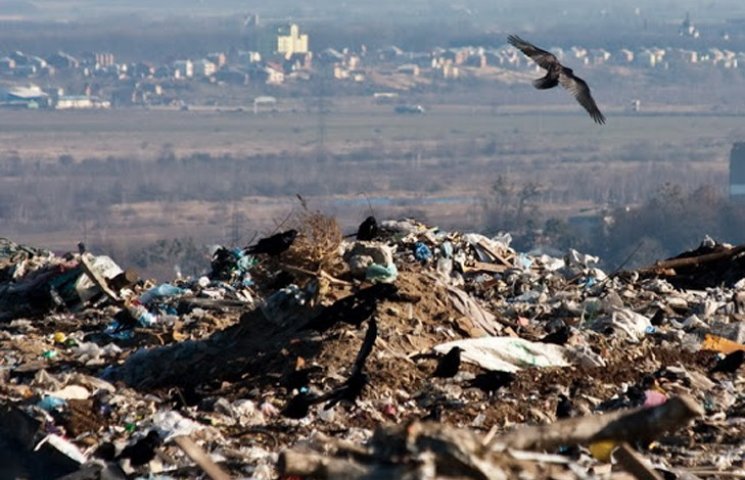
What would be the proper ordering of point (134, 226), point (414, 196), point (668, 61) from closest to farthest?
point (134, 226)
point (414, 196)
point (668, 61)

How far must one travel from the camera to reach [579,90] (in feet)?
39.1

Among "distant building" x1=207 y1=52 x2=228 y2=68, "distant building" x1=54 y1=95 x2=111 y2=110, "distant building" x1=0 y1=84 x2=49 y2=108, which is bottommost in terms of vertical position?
"distant building" x1=54 y1=95 x2=111 y2=110

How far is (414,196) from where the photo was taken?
8275cm

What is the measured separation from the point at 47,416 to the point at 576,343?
2.67 metres

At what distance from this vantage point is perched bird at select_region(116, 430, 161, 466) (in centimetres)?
674

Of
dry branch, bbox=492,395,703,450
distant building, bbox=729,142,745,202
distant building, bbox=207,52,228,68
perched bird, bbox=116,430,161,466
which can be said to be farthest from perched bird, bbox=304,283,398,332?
distant building, bbox=207,52,228,68

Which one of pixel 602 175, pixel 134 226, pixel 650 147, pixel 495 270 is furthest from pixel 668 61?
pixel 495 270

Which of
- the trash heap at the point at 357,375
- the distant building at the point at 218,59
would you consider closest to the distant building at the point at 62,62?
the distant building at the point at 218,59

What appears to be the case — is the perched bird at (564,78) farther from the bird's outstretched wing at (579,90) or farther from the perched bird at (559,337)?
the perched bird at (559,337)

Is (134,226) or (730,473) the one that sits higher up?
(730,473)

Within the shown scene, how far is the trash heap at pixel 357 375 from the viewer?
5559 millimetres

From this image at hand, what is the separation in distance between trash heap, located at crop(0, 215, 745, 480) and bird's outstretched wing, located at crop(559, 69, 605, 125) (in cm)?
140

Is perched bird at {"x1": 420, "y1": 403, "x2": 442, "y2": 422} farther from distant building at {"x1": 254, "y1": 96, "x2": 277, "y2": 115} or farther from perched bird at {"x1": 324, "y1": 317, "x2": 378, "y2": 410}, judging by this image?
distant building at {"x1": 254, "y1": 96, "x2": 277, "y2": 115}

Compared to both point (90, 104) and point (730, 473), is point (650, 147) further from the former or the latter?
point (730, 473)
